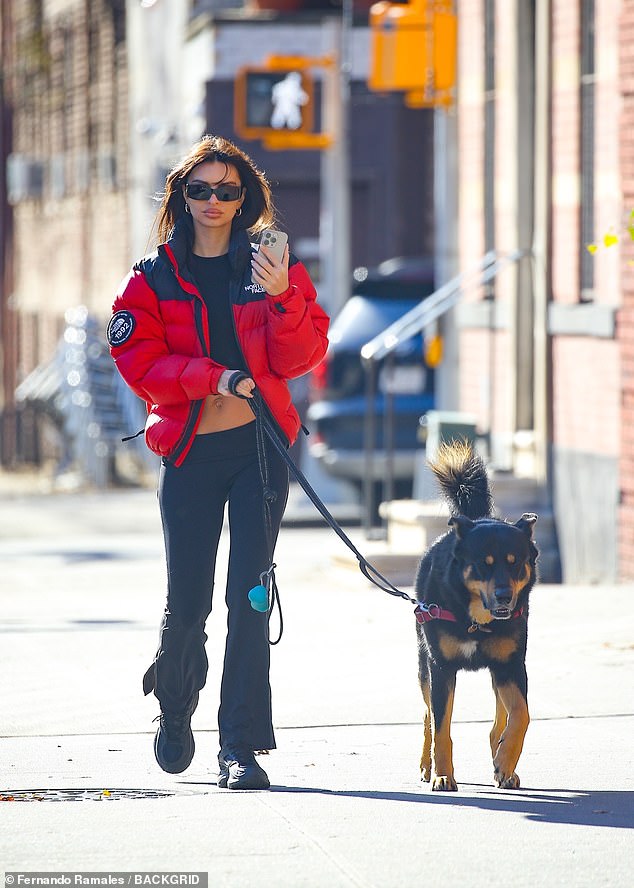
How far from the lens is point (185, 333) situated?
5863 mm

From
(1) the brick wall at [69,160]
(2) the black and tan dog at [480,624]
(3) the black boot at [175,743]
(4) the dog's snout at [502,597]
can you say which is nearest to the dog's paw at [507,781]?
(2) the black and tan dog at [480,624]

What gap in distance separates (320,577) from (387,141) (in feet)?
36.7

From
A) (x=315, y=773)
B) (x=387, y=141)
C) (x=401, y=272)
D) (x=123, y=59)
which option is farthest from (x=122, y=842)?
(x=123, y=59)

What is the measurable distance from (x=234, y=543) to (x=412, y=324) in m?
7.52

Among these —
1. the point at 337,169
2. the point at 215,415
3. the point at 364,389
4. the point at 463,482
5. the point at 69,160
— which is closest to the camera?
the point at 215,415

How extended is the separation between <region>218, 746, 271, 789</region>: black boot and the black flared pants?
0.11 ft

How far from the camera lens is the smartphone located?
5.71 metres

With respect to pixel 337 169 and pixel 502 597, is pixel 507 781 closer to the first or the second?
pixel 502 597

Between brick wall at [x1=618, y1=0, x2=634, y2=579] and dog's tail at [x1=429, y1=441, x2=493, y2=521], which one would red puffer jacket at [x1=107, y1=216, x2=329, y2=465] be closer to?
dog's tail at [x1=429, y1=441, x2=493, y2=521]

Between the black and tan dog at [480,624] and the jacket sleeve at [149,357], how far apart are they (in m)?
0.86

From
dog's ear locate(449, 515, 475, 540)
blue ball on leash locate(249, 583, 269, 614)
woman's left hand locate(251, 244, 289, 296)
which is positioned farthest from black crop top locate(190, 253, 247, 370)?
dog's ear locate(449, 515, 475, 540)

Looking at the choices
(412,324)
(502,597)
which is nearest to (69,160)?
(412,324)

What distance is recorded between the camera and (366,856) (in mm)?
5004

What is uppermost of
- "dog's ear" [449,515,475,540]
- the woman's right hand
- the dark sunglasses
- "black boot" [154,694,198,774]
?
the dark sunglasses
